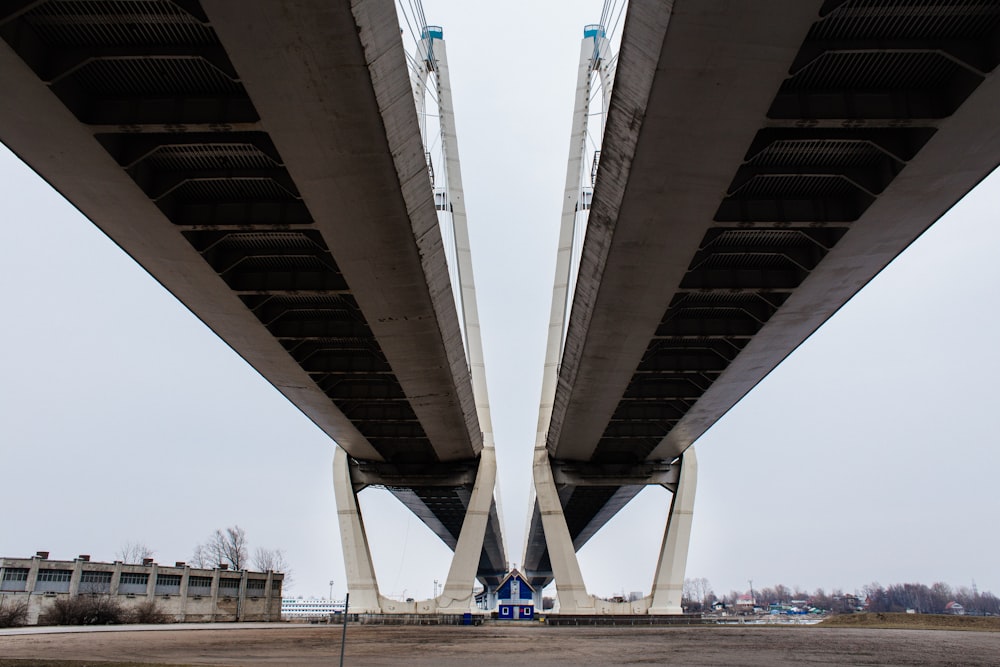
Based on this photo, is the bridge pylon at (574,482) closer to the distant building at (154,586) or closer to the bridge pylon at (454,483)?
the bridge pylon at (454,483)

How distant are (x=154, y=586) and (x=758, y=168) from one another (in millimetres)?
52378

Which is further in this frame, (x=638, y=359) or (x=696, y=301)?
(x=638, y=359)

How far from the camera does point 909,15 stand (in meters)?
10.7

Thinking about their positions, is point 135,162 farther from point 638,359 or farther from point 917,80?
point 638,359

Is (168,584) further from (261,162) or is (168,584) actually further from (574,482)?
(261,162)

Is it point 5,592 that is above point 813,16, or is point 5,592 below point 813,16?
below

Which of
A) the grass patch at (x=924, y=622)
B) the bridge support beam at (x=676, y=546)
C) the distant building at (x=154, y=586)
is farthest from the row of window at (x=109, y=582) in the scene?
the grass patch at (x=924, y=622)

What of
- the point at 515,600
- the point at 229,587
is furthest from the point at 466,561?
the point at 229,587

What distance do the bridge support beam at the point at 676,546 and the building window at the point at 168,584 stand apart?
35633 millimetres

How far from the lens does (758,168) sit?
569 inches

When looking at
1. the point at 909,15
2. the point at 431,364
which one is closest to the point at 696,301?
the point at 431,364

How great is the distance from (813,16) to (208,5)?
7.79m

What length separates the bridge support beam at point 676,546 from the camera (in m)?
37.2

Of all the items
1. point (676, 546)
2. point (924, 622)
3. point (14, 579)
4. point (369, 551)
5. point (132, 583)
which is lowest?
point (924, 622)
